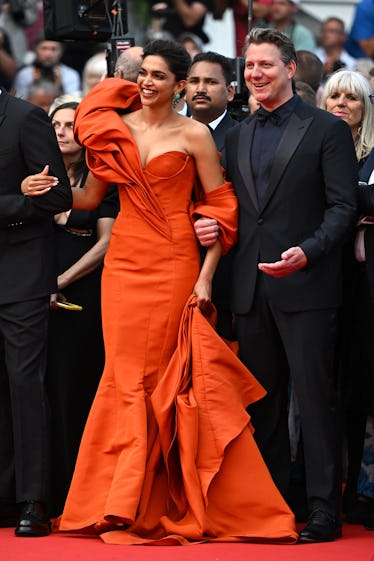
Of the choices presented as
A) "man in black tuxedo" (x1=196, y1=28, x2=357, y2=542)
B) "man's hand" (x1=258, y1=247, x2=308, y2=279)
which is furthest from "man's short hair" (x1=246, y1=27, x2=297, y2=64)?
"man's hand" (x1=258, y1=247, x2=308, y2=279)

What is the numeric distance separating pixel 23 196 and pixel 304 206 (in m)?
1.26

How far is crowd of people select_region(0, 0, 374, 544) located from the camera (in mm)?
6438

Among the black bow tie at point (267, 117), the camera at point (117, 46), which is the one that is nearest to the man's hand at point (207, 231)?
the black bow tie at point (267, 117)

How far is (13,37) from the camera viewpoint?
42.1 feet

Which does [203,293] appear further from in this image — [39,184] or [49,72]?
[49,72]

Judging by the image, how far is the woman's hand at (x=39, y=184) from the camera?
6.47 m

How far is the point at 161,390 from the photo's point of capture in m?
6.52

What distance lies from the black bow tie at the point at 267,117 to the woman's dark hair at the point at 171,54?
0.40 meters

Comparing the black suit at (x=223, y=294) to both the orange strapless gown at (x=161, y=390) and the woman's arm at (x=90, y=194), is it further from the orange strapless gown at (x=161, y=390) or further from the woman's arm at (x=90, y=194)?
the woman's arm at (x=90, y=194)

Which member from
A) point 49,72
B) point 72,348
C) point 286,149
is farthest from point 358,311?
point 49,72

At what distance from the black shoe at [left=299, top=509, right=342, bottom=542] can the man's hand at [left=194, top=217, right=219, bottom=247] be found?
1.29 m

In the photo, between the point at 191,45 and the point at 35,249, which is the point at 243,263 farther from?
the point at 191,45

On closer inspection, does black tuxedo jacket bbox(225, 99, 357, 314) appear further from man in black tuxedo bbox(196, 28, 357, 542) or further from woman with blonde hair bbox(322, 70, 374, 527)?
woman with blonde hair bbox(322, 70, 374, 527)

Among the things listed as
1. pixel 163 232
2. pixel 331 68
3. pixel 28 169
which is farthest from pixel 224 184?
pixel 331 68
